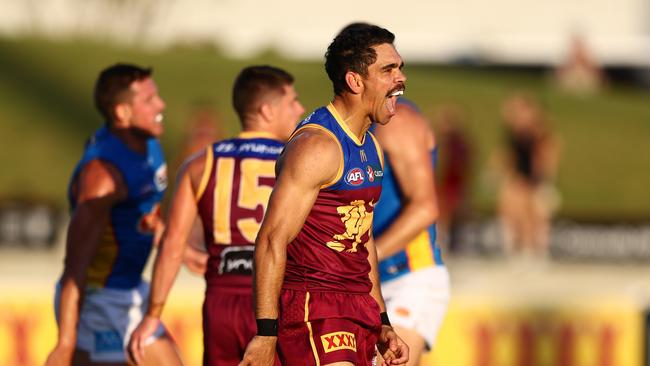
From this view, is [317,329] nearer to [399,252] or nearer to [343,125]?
[343,125]

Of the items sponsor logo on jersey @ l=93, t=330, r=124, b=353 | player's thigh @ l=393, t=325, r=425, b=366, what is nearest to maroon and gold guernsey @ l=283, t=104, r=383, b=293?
player's thigh @ l=393, t=325, r=425, b=366

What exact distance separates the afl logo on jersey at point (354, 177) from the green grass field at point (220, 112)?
58.2 ft

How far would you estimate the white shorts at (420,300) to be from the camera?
802 cm

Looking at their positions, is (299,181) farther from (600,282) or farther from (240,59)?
(240,59)

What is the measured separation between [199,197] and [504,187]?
16.0 m

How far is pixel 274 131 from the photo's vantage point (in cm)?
777

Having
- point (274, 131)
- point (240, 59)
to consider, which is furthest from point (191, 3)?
point (274, 131)

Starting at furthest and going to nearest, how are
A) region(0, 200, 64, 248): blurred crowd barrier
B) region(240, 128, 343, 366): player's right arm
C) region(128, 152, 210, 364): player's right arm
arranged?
region(0, 200, 64, 248): blurred crowd barrier, region(128, 152, 210, 364): player's right arm, region(240, 128, 343, 366): player's right arm

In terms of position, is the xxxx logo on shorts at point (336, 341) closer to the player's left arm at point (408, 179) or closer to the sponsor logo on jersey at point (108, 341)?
the player's left arm at point (408, 179)

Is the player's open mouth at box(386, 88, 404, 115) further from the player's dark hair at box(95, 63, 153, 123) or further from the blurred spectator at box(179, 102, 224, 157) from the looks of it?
the blurred spectator at box(179, 102, 224, 157)

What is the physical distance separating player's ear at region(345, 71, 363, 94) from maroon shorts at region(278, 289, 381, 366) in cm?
93

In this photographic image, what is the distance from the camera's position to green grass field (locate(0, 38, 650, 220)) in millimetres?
24625

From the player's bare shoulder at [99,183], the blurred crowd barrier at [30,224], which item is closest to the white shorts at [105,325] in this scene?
the player's bare shoulder at [99,183]

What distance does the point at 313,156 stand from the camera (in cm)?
600
